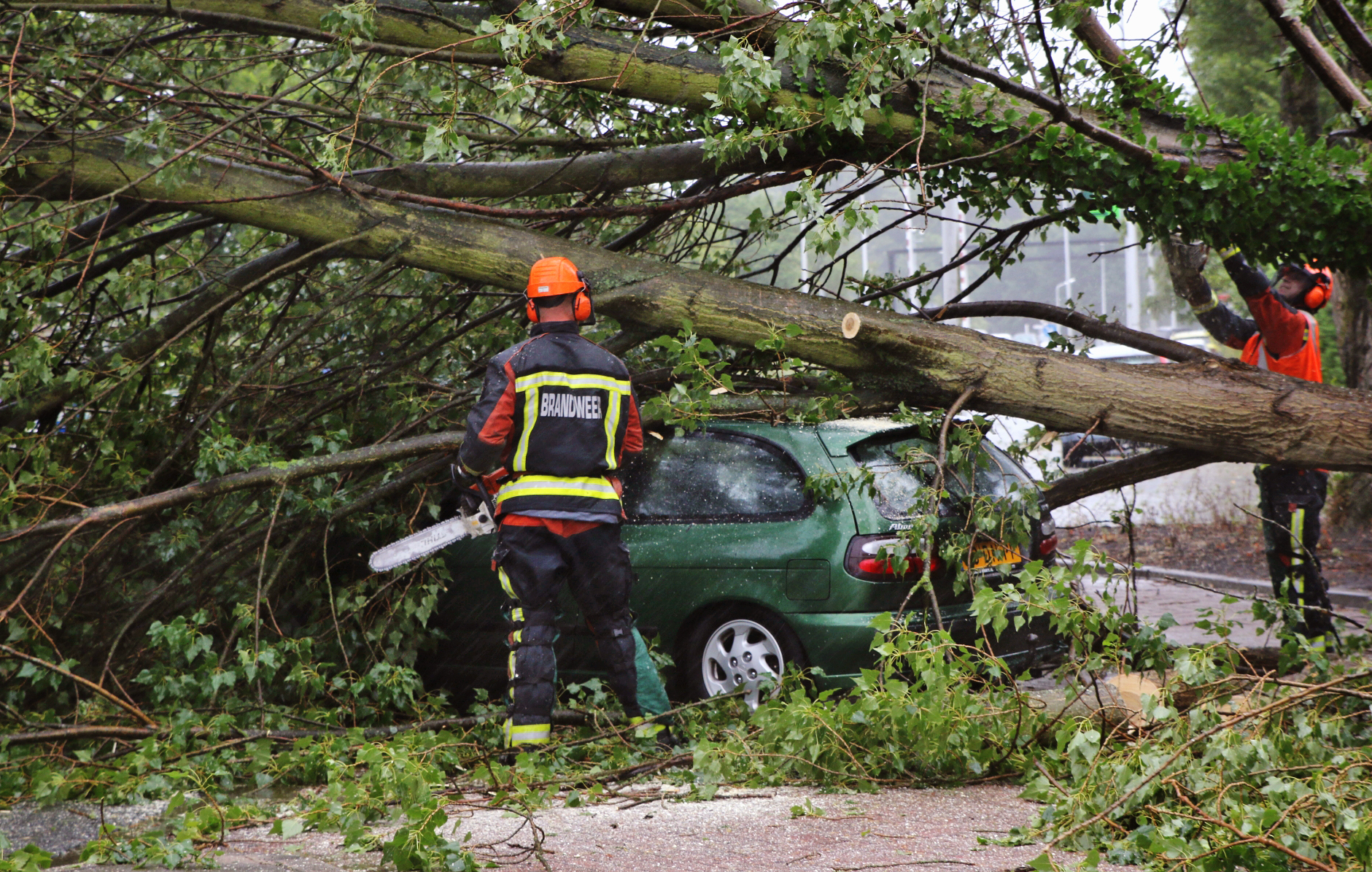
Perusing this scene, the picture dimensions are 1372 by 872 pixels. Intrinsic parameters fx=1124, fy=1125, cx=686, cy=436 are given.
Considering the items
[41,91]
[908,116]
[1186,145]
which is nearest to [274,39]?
[41,91]

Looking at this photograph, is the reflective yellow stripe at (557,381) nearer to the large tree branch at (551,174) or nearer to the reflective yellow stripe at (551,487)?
the reflective yellow stripe at (551,487)

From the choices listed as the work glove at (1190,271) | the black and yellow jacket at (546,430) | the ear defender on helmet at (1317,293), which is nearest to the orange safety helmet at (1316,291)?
the ear defender on helmet at (1317,293)

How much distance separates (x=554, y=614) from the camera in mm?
4477

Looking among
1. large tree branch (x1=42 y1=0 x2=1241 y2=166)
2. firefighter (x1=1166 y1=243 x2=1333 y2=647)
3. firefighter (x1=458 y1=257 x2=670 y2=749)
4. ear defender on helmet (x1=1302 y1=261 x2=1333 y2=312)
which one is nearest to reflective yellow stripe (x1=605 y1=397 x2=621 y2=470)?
firefighter (x1=458 y1=257 x2=670 y2=749)

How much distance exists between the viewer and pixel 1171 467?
546 cm

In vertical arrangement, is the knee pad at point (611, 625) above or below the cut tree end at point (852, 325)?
below

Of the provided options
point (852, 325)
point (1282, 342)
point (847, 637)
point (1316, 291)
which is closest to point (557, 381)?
point (852, 325)

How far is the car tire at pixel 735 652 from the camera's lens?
486cm

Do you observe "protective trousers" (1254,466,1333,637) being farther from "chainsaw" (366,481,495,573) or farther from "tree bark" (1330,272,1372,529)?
"chainsaw" (366,481,495,573)

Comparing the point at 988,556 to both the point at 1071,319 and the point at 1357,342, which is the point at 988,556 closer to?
the point at 1071,319

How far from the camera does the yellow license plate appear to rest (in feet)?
15.0

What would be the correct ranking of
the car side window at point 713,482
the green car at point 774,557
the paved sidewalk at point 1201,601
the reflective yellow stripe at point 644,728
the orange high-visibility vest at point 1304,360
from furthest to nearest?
the paved sidewalk at point 1201,601 → the orange high-visibility vest at point 1304,360 → the car side window at point 713,482 → the green car at point 774,557 → the reflective yellow stripe at point 644,728

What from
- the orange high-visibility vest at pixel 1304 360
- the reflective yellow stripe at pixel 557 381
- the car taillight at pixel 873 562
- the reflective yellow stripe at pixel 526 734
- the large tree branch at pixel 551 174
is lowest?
the reflective yellow stripe at pixel 526 734

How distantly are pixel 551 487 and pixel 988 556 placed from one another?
1.84 metres
